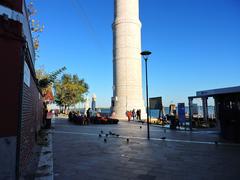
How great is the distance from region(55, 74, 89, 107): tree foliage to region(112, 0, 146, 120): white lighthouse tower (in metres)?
21.1

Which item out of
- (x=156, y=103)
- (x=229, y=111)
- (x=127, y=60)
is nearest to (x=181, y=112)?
Result: (x=156, y=103)

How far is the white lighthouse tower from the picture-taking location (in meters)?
36.8

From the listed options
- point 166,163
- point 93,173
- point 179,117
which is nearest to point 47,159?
point 93,173

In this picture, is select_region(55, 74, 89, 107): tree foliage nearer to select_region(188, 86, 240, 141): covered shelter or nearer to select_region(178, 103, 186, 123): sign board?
select_region(178, 103, 186, 123): sign board

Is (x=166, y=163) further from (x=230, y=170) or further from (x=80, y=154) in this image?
(x=80, y=154)

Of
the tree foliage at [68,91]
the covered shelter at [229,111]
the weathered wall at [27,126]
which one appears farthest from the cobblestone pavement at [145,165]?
the tree foliage at [68,91]

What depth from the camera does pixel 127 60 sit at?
1444 inches

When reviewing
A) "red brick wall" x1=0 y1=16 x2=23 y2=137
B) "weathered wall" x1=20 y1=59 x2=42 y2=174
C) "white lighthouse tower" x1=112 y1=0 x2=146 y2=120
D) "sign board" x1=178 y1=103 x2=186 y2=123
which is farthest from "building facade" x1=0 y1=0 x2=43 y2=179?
"white lighthouse tower" x1=112 y1=0 x2=146 y2=120

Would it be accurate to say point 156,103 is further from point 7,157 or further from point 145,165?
point 7,157

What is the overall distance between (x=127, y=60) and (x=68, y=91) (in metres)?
24.9

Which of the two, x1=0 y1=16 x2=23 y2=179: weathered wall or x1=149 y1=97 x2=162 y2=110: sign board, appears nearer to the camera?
x1=0 y1=16 x2=23 y2=179: weathered wall

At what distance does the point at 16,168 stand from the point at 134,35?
1383 inches

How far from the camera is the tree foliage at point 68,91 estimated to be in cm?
5631

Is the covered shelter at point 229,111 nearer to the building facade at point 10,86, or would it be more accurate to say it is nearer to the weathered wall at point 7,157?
the building facade at point 10,86
